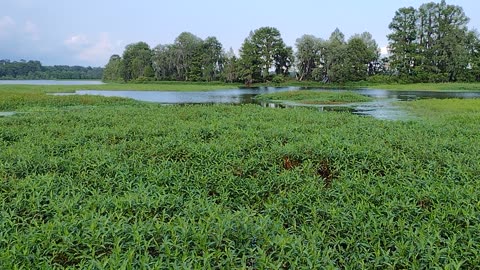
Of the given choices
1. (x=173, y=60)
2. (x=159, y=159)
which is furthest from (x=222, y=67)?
(x=159, y=159)

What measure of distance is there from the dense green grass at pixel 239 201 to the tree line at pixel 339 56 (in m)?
80.2

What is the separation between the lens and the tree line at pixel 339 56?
81.5 metres

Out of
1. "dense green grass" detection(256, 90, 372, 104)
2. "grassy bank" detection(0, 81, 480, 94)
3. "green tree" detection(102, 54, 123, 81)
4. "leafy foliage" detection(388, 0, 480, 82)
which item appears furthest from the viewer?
"green tree" detection(102, 54, 123, 81)

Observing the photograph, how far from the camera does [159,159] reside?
8609 millimetres

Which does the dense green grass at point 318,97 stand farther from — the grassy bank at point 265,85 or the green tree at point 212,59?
the green tree at point 212,59

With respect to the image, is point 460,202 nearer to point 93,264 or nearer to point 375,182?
point 375,182

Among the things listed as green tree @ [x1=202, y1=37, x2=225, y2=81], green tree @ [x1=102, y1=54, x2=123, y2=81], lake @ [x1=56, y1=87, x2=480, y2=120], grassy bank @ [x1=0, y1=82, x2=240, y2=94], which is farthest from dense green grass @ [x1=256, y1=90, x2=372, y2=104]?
green tree @ [x1=102, y1=54, x2=123, y2=81]

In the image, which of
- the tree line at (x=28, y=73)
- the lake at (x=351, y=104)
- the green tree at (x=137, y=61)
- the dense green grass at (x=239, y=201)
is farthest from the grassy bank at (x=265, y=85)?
Answer: the tree line at (x=28, y=73)

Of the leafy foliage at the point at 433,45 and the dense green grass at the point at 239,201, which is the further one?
the leafy foliage at the point at 433,45

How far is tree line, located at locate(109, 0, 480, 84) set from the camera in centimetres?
8150

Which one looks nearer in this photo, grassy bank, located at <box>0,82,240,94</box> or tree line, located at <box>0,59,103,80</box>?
grassy bank, located at <box>0,82,240,94</box>

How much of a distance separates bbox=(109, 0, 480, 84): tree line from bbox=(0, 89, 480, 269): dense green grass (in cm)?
8022

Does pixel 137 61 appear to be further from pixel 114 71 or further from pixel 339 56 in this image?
pixel 339 56

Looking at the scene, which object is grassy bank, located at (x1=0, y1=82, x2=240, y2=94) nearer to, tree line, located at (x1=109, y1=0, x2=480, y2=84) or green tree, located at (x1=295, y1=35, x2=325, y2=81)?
tree line, located at (x1=109, y1=0, x2=480, y2=84)
